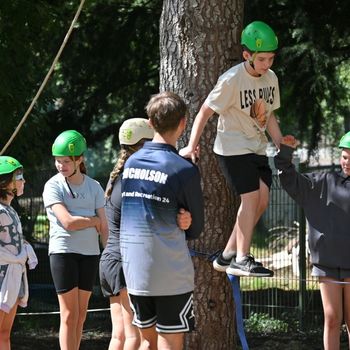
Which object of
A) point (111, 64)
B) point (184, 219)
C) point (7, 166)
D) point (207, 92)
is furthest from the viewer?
point (111, 64)

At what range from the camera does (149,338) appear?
557 cm

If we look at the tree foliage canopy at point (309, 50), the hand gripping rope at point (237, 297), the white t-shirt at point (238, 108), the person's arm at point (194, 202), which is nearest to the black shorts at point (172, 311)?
the person's arm at point (194, 202)

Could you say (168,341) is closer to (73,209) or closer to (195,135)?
(195,135)

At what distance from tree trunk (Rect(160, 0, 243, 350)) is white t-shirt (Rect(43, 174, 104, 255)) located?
2.91 ft

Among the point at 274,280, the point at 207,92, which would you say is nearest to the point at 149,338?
the point at 207,92

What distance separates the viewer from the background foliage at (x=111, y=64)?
35.8 ft

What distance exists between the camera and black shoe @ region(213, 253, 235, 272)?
6742 millimetres

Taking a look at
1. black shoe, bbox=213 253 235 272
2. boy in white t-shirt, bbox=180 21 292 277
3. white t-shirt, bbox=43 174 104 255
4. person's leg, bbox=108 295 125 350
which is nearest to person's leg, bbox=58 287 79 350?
white t-shirt, bbox=43 174 104 255

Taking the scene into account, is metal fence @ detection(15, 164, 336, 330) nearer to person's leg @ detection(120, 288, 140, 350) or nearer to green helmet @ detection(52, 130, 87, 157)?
green helmet @ detection(52, 130, 87, 157)

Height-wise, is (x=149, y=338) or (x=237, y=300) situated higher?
(x=237, y=300)

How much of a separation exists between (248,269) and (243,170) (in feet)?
2.35

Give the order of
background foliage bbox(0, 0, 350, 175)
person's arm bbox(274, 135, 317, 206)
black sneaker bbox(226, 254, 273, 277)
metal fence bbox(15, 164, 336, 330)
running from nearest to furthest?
black sneaker bbox(226, 254, 273, 277), person's arm bbox(274, 135, 317, 206), background foliage bbox(0, 0, 350, 175), metal fence bbox(15, 164, 336, 330)

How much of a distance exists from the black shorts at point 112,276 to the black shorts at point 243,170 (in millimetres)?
1026

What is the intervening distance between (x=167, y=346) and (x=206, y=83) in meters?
2.67
